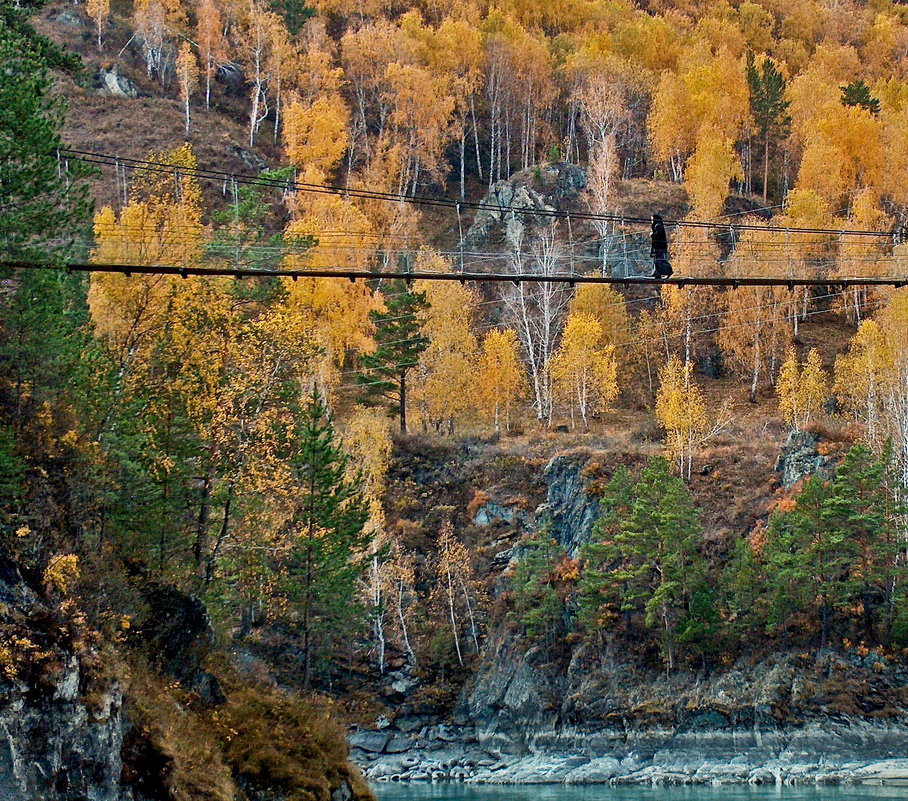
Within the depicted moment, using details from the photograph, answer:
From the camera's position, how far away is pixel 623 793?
36469 mm

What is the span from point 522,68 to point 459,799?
64616mm

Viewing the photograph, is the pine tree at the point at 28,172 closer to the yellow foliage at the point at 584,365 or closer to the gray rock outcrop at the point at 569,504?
the gray rock outcrop at the point at 569,504

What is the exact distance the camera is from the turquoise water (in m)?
33.3

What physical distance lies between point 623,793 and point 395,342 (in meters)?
22.4

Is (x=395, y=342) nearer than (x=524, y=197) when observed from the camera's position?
Yes

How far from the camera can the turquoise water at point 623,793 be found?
33344 mm

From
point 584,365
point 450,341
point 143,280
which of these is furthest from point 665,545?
point 143,280

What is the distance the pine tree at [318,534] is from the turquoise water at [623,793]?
727 centimetres

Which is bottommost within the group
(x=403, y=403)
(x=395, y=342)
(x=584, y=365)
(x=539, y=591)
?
(x=539, y=591)

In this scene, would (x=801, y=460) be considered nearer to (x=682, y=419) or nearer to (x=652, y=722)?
(x=682, y=419)

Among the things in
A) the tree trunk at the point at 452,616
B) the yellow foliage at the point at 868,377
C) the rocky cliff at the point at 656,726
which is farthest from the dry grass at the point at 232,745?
the yellow foliage at the point at 868,377

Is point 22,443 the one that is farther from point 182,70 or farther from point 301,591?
point 182,70

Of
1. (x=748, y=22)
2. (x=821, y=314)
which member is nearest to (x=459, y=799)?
(x=821, y=314)

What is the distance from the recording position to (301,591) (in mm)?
31516
